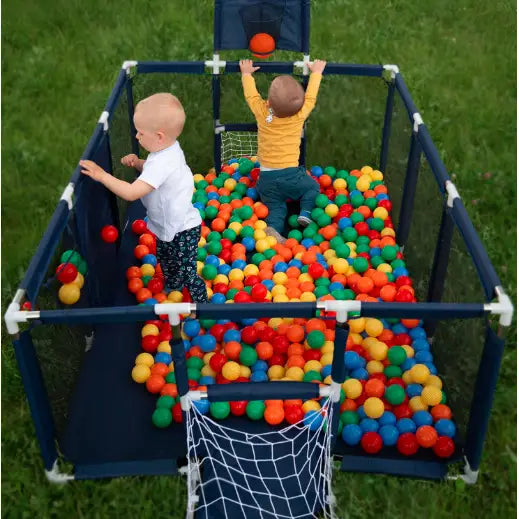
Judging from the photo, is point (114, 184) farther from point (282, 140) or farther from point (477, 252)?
point (477, 252)

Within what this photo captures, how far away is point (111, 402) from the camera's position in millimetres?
2969

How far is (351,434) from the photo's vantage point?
109 inches

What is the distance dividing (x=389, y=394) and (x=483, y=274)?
0.74 m

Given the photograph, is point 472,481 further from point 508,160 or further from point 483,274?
point 508,160

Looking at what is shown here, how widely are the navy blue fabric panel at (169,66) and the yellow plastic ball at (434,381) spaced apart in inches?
82.5

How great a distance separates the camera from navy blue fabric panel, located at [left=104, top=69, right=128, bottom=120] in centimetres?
339

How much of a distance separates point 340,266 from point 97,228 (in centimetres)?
121

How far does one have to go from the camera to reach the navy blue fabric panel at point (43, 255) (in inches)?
92.7

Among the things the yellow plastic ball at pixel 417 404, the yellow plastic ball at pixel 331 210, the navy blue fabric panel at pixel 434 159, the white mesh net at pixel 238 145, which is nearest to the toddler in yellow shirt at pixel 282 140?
the yellow plastic ball at pixel 331 210

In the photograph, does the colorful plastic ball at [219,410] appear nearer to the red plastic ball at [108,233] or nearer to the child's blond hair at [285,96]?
the red plastic ball at [108,233]

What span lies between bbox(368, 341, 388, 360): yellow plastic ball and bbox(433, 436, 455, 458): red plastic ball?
0.47 m

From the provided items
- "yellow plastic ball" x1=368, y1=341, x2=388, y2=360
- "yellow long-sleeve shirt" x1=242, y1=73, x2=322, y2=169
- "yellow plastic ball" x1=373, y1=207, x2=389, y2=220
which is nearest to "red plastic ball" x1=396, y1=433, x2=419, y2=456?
"yellow plastic ball" x1=368, y1=341, x2=388, y2=360

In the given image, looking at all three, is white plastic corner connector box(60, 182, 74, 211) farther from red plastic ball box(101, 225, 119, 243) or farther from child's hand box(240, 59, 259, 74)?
child's hand box(240, 59, 259, 74)

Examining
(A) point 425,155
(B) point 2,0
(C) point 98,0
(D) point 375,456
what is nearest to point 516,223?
(A) point 425,155
